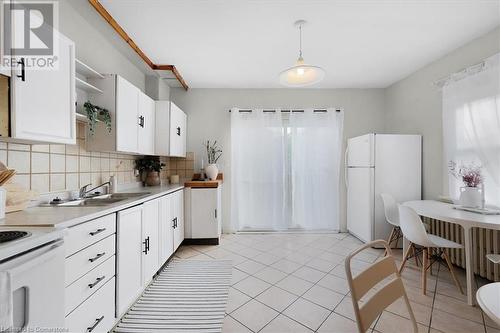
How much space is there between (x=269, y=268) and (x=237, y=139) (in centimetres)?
208

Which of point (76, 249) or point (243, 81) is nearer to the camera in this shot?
point (76, 249)

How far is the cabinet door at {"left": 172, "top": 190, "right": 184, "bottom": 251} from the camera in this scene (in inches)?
109

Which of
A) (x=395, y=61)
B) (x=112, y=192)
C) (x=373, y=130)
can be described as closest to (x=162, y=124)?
(x=112, y=192)

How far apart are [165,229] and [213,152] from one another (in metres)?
1.66

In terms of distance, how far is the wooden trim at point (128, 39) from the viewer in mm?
1809

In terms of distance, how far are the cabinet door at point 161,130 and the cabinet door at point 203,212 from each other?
71 centimetres

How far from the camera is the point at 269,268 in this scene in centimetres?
256

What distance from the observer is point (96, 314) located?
134 cm

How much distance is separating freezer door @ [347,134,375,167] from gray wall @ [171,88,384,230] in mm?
420

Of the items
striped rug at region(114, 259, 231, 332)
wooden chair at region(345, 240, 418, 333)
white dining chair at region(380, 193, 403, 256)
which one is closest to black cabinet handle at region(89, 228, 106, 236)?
striped rug at region(114, 259, 231, 332)

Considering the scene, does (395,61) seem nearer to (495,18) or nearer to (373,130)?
(495,18)

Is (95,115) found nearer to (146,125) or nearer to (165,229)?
(146,125)

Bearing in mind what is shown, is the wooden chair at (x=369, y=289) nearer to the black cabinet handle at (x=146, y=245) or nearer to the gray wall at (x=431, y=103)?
the black cabinet handle at (x=146, y=245)

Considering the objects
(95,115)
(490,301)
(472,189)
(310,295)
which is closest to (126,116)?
(95,115)
